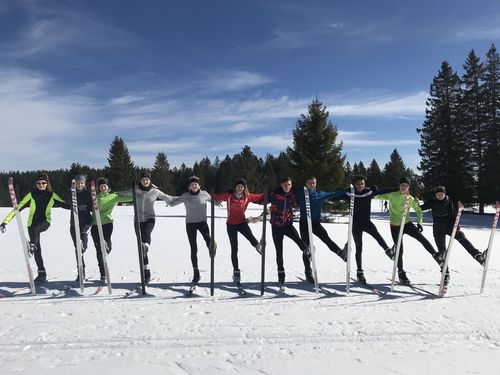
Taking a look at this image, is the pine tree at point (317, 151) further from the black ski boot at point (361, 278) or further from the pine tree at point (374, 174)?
the pine tree at point (374, 174)

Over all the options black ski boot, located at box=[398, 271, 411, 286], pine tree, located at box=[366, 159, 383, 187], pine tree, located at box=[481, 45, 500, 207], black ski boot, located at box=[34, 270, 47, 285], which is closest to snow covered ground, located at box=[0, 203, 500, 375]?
black ski boot, located at box=[34, 270, 47, 285]

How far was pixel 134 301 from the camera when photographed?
19.9ft

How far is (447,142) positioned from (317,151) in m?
19.2

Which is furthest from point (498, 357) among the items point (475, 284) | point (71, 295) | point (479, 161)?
point (479, 161)

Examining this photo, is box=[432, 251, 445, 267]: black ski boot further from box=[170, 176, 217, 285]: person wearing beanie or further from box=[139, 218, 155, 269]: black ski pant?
box=[139, 218, 155, 269]: black ski pant

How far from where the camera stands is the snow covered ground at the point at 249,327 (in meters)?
3.96

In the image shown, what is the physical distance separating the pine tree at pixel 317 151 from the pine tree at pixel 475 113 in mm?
18314

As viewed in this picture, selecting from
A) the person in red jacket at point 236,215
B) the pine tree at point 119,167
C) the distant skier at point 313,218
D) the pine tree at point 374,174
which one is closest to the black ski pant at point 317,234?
the distant skier at point 313,218

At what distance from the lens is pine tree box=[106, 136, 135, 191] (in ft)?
156

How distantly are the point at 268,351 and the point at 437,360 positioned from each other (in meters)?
1.89

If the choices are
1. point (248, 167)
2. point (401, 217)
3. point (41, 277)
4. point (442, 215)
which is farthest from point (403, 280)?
point (248, 167)

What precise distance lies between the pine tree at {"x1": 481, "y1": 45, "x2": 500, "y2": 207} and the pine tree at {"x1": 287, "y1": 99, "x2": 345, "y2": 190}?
17302mm

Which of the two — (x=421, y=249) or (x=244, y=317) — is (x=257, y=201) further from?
(x=421, y=249)

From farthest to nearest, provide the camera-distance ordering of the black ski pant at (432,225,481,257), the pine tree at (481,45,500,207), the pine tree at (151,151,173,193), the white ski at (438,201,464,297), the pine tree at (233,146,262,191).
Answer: the pine tree at (151,151,173,193), the pine tree at (233,146,262,191), the pine tree at (481,45,500,207), the black ski pant at (432,225,481,257), the white ski at (438,201,464,297)
